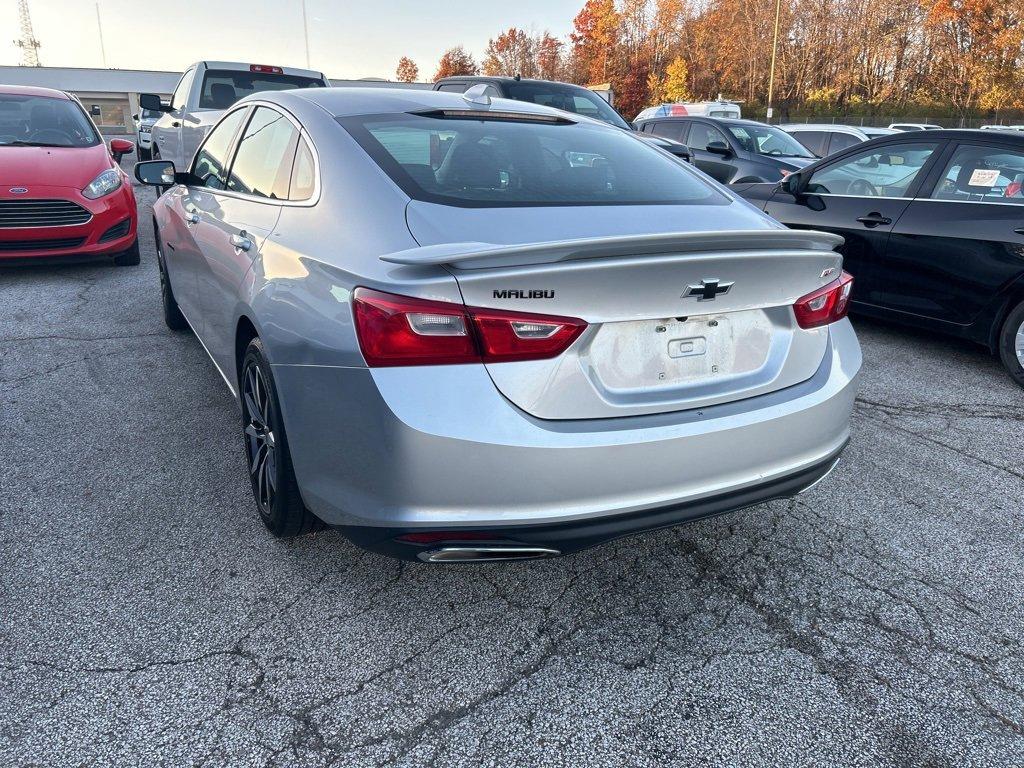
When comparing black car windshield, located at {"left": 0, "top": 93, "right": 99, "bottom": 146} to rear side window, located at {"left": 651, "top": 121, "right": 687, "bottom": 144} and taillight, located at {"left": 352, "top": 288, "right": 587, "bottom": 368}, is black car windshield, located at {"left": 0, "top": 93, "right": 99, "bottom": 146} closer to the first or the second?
taillight, located at {"left": 352, "top": 288, "right": 587, "bottom": 368}

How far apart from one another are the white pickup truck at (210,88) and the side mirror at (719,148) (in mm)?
5776

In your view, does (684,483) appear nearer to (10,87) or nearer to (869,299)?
(869,299)

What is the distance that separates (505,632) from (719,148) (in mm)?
10957

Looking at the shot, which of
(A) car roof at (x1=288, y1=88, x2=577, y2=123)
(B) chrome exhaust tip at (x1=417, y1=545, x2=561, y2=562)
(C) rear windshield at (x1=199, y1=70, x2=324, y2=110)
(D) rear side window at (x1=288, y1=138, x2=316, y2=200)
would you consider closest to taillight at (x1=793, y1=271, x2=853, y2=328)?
(B) chrome exhaust tip at (x1=417, y1=545, x2=561, y2=562)

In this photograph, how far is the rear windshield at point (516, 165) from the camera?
2.54 meters

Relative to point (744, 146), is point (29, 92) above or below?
above

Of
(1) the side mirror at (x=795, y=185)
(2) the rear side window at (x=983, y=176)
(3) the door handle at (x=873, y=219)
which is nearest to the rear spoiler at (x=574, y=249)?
(2) the rear side window at (x=983, y=176)

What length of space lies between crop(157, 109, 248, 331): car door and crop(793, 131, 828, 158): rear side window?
43.8 feet

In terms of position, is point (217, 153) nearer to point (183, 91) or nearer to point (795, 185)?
point (795, 185)

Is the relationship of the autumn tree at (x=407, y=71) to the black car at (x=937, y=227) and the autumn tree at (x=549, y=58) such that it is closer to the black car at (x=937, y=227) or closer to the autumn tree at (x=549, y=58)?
the autumn tree at (x=549, y=58)

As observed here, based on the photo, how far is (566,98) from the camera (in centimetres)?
995

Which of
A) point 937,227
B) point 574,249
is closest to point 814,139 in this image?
point 937,227

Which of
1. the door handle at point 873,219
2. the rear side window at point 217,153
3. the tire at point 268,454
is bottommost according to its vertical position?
the tire at point 268,454

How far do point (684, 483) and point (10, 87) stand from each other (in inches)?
363
